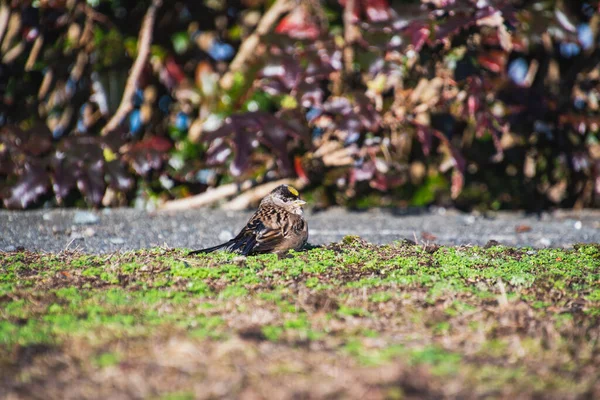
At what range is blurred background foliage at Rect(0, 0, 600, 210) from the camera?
6.48 meters

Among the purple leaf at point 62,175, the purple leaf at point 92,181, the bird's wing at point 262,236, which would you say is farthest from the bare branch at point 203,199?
the bird's wing at point 262,236

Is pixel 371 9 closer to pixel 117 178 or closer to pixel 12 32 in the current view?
pixel 117 178

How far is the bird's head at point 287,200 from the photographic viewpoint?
5.04 meters

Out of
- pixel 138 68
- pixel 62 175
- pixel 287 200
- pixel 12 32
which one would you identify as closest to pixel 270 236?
pixel 287 200

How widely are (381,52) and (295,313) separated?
158 inches

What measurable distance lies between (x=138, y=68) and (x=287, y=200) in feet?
10.1

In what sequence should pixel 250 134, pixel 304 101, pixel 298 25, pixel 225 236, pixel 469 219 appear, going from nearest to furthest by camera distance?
pixel 225 236, pixel 250 134, pixel 304 101, pixel 469 219, pixel 298 25

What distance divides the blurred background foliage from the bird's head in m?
0.99

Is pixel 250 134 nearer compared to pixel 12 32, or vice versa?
pixel 250 134

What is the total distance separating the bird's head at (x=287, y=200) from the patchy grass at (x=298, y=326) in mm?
803

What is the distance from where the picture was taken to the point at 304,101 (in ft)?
22.1

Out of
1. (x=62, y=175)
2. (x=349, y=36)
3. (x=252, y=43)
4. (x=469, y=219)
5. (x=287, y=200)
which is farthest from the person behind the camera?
(x=252, y=43)

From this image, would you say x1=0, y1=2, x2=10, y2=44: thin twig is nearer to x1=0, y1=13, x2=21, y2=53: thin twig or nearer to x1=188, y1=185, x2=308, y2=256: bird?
x1=0, y1=13, x2=21, y2=53: thin twig

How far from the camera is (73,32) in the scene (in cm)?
774
